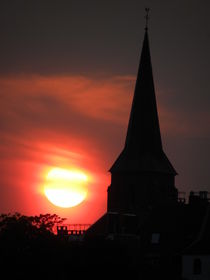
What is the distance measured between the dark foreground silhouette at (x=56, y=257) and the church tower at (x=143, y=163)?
2381cm

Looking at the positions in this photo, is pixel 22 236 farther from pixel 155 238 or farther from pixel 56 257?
pixel 155 238

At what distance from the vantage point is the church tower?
140250mm

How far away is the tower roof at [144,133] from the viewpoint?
5541 inches

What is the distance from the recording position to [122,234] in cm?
13362

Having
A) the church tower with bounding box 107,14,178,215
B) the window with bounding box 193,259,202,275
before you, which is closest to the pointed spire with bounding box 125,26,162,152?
the church tower with bounding box 107,14,178,215

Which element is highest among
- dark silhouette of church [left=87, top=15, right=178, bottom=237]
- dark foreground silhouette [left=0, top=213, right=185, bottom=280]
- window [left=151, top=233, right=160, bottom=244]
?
dark silhouette of church [left=87, top=15, right=178, bottom=237]

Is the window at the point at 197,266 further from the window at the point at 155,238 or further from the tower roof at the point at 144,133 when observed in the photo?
the tower roof at the point at 144,133

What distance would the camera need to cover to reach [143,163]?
14050 centimetres

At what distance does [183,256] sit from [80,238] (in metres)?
16.5

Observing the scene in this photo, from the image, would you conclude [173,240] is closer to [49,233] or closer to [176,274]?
[176,274]

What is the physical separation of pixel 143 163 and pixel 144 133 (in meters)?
3.24

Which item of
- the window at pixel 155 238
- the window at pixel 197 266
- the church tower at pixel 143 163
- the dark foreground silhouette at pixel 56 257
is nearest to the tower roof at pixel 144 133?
the church tower at pixel 143 163

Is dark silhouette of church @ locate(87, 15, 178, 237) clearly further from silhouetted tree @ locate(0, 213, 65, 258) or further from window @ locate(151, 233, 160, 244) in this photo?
silhouetted tree @ locate(0, 213, 65, 258)

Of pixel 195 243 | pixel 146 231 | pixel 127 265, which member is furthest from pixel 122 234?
pixel 127 265
